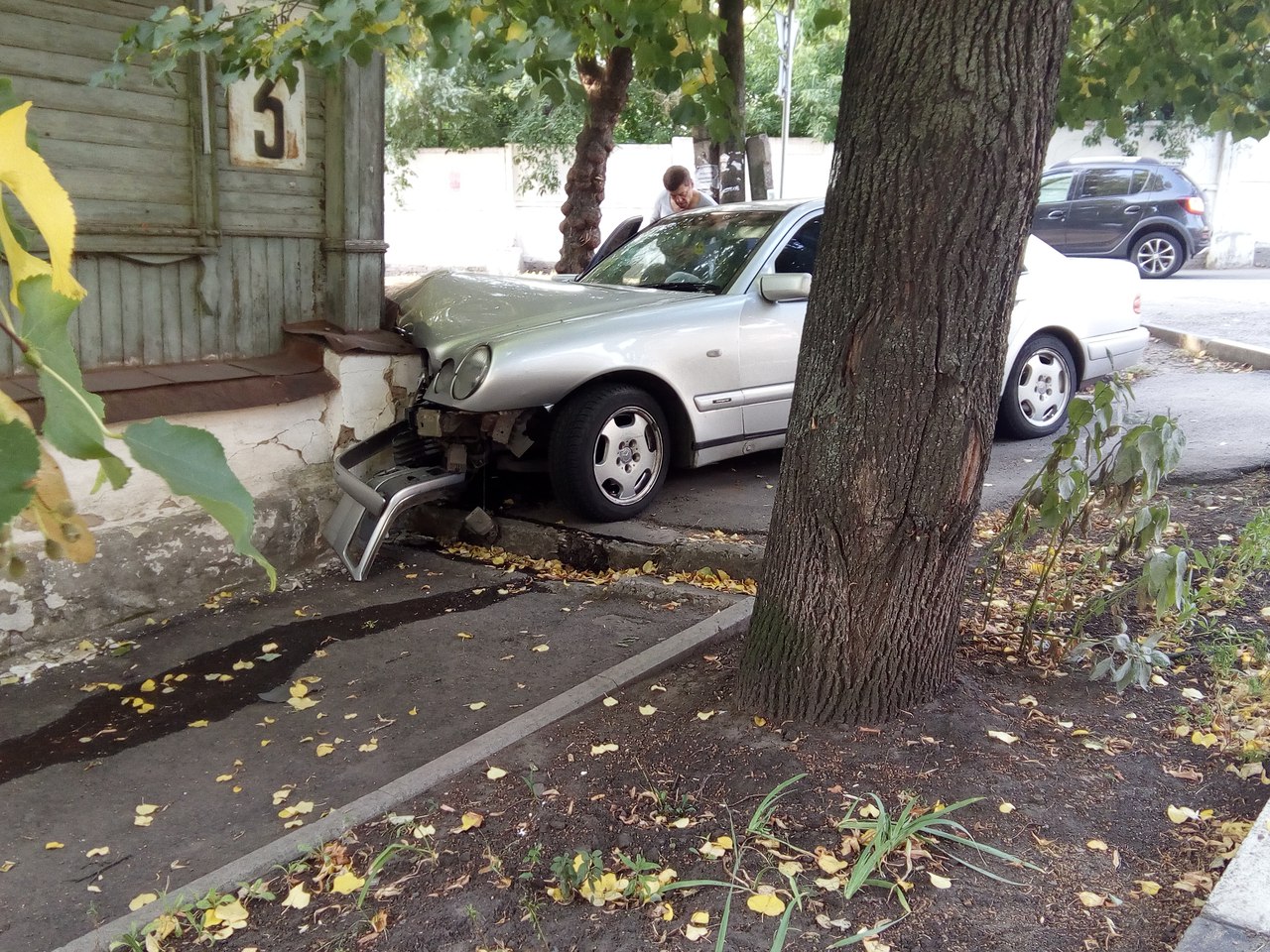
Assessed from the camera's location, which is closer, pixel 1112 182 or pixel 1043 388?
pixel 1043 388

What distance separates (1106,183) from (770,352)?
1275 cm

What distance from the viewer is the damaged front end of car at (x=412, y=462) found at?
5668mm

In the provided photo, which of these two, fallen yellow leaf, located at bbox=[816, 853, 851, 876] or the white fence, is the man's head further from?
the white fence

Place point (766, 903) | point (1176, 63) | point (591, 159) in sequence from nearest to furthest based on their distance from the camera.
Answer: point (766, 903), point (1176, 63), point (591, 159)

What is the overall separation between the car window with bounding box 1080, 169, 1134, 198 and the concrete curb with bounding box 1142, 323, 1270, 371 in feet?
18.9

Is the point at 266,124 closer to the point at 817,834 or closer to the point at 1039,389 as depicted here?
the point at 817,834

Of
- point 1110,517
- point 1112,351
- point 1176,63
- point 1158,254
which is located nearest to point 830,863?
point 1110,517

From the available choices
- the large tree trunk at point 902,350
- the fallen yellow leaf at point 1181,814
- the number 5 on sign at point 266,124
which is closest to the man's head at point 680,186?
the number 5 on sign at point 266,124

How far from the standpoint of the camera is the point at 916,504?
317 cm

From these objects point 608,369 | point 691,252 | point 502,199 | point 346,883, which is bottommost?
point 346,883

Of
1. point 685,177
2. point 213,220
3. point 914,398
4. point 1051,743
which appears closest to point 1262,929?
point 1051,743

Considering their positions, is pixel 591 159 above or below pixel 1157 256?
above

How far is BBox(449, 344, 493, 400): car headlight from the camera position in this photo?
17.7 feet

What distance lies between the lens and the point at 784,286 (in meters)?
5.81
